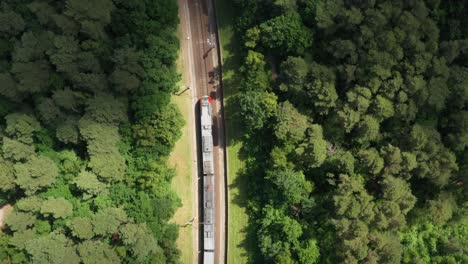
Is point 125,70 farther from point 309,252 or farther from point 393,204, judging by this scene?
point 393,204

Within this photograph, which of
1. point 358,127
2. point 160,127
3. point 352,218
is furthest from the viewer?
point 160,127

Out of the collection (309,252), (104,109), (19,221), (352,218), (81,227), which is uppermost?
(104,109)

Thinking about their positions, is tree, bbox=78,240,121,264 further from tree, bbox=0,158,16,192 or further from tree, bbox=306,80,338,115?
tree, bbox=306,80,338,115

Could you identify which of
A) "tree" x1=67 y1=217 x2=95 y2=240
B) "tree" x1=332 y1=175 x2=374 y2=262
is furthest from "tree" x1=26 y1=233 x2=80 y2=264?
"tree" x1=332 y1=175 x2=374 y2=262

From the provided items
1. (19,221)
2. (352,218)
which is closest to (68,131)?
(19,221)

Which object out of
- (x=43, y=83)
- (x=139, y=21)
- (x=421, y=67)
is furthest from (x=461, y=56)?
(x=43, y=83)
